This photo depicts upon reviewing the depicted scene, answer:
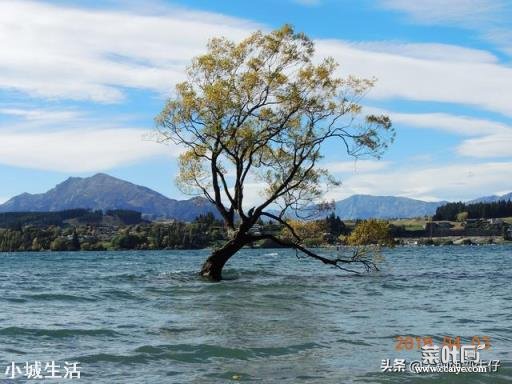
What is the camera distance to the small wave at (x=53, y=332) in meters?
20.6

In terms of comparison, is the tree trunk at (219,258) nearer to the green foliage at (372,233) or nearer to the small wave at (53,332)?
the green foliage at (372,233)

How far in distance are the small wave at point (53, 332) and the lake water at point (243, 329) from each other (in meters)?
0.03

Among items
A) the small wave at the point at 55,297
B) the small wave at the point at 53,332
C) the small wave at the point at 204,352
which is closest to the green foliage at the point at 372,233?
the small wave at the point at 55,297

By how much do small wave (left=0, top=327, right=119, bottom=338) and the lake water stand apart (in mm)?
32

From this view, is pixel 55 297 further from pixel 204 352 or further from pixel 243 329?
pixel 204 352

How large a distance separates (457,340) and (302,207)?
27.4 meters

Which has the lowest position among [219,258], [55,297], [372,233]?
[55,297]

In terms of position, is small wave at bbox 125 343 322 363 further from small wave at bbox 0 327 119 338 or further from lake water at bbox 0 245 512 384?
small wave at bbox 0 327 119 338

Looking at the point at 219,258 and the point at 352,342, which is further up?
the point at 219,258

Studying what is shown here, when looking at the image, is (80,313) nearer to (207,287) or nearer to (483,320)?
(207,287)

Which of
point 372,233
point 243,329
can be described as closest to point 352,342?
point 243,329

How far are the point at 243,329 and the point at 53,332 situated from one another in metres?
5.99

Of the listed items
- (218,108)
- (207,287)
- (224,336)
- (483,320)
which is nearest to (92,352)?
(224,336)

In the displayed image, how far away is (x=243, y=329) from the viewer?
21.9m
